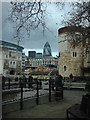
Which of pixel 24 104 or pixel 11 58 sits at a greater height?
pixel 11 58

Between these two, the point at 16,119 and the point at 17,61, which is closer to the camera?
the point at 16,119

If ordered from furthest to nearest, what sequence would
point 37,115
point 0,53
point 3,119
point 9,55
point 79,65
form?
1. point 9,55
2. point 0,53
3. point 79,65
4. point 37,115
5. point 3,119

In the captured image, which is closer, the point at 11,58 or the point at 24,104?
the point at 24,104

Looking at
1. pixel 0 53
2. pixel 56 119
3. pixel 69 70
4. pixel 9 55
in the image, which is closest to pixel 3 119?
pixel 56 119

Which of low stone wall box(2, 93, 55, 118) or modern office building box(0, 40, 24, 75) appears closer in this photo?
low stone wall box(2, 93, 55, 118)

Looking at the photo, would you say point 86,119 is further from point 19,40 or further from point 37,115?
point 19,40

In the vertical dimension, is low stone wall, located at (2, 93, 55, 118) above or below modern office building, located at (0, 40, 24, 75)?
below

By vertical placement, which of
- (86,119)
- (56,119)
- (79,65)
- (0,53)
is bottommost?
(56,119)

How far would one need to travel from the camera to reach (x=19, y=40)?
477 centimetres

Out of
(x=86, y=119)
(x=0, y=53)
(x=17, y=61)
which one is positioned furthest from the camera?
(x=17, y=61)

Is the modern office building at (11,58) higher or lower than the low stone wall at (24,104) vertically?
higher

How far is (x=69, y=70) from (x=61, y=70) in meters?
1.70

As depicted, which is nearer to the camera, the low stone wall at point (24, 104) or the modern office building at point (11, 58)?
the low stone wall at point (24, 104)

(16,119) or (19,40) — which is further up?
(19,40)
